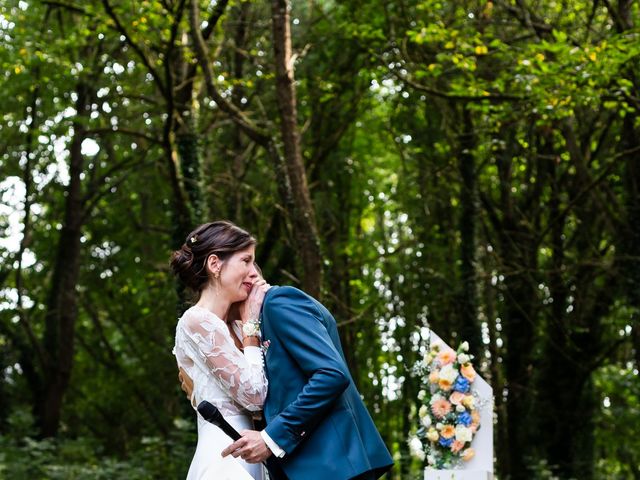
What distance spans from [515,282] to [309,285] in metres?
6.36

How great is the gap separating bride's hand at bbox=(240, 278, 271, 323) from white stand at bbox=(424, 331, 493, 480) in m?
3.22

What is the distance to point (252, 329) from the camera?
4.19m

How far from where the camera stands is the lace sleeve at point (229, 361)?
13.4 ft

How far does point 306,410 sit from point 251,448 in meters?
0.25

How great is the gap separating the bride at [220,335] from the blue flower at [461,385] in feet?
10.2

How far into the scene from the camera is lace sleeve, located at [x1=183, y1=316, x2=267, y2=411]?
407 centimetres

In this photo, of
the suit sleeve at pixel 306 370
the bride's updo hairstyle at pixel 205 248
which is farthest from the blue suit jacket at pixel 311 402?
the bride's updo hairstyle at pixel 205 248

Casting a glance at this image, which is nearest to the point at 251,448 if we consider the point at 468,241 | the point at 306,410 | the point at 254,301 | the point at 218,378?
the point at 306,410

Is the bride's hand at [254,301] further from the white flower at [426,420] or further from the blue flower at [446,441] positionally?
the white flower at [426,420]

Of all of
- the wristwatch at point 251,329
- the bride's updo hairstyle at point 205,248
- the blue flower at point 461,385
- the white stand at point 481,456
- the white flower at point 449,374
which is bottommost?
the white stand at point 481,456

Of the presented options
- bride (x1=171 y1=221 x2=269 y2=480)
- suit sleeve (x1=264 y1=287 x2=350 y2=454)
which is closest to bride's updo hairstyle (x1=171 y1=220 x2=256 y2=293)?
bride (x1=171 y1=221 x2=269 y2=480)

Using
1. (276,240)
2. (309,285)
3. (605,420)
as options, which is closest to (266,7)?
(276,240)

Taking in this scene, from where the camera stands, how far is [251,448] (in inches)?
153

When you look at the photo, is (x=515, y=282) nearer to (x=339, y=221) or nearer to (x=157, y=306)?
(x=339, y=221)
